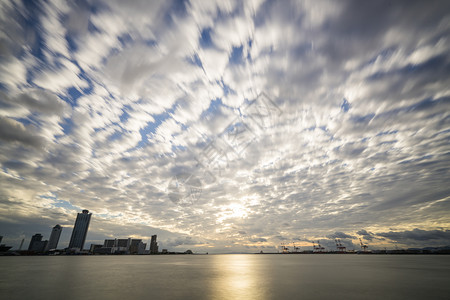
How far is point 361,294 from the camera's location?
2734cm

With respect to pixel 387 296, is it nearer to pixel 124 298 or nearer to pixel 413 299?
pixel 413 299

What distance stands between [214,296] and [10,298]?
87.0ft

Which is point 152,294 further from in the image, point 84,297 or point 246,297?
point 246,297

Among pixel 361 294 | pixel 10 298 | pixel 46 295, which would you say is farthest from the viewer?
pixel 361 294

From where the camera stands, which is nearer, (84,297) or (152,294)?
(84,297)

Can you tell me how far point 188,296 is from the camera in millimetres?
25266

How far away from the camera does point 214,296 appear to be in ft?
84.9

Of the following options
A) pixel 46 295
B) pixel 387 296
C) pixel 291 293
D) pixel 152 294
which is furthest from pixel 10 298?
pixel 387 296

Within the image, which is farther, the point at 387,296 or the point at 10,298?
the point at 387,296

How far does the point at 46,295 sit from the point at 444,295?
56.7 meters

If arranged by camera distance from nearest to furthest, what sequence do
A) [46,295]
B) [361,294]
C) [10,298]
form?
1. [10,298]
2. [46,295]
3. [361,294]

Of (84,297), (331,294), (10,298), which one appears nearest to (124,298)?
(84,297)

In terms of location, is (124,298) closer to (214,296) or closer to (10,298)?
(214,296)

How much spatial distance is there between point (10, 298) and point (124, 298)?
14784mm
